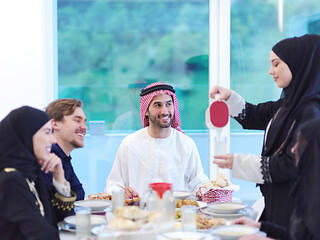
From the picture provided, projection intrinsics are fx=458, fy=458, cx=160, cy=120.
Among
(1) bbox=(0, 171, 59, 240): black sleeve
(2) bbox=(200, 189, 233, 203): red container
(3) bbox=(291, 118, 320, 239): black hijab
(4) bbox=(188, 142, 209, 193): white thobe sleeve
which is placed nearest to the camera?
(3) bbox=(291, 118, 320, 239): black hijab

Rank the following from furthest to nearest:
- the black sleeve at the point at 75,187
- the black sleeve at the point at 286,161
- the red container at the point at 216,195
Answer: the black sleeve at the point at 75,187, the red container at the point at 216,195, the black sleeve at the point at 286,161

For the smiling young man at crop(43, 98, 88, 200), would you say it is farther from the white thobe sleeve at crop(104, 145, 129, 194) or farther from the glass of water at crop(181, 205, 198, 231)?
the glass of water at crop(181, 205, 198, 231)

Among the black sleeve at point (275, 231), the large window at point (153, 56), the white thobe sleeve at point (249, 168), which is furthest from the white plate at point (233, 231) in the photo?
the large window at point (153, 56)

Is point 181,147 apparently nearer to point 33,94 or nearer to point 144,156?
point 144,156

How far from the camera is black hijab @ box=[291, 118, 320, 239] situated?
79.4 inches

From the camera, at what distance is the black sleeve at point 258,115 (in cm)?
Result: 334

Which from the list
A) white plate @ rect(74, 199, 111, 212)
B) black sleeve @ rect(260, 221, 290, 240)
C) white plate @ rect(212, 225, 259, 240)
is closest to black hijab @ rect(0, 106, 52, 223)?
white plate @ rect(74, 199, 111, 212)

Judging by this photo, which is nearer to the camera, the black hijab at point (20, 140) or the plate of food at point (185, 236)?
the plate of food at point (185, 236)

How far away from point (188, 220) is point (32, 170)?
0.88 metres

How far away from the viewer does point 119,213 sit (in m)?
2.24

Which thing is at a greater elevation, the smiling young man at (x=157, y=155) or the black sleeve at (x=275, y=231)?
the smiling young man at (x=157, y=155)

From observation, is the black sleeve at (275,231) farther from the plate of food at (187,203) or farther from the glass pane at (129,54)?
the glass pane at (129,54)

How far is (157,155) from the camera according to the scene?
404 centimetres

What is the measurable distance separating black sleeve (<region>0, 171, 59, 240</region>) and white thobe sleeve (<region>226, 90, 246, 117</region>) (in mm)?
1589
